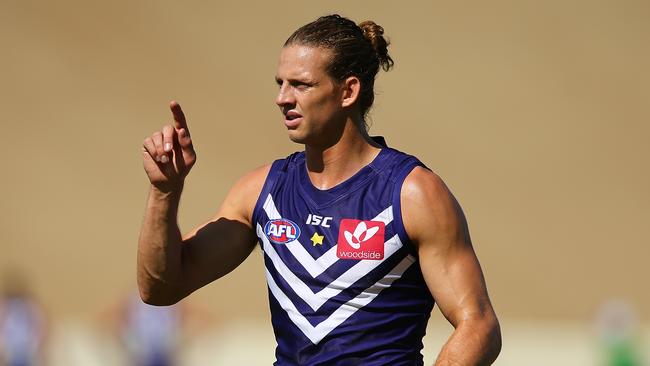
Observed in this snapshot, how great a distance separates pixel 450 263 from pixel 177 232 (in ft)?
3.52

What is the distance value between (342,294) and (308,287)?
14cm

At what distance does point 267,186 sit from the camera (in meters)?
4.89

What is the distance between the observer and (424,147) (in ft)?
97.8

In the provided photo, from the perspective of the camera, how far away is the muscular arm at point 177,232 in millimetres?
4672

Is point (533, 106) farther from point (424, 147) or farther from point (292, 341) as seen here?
point (292, 341)

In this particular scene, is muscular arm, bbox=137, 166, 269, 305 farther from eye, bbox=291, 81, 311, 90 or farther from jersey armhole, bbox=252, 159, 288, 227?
eye, bbox=291, 81, 311, 90

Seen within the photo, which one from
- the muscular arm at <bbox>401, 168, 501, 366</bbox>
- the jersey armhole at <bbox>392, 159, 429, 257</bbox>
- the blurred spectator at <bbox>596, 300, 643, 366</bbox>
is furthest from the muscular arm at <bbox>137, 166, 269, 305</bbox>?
the blurred spectator at <bbox>596, 300, 643, 366</bbox>

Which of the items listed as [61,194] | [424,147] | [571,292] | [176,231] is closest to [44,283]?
[61,194]

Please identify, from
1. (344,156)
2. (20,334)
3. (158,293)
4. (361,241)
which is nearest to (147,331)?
(20,334)

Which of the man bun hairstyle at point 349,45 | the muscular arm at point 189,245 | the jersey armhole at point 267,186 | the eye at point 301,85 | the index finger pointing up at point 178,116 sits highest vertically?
the man bun hairstyle at point 349,45

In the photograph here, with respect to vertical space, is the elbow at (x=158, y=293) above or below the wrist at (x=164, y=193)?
below

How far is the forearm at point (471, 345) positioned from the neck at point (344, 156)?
76 centimetres

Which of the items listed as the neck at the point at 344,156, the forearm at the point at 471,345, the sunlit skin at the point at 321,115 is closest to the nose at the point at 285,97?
the sunlit skin at the point at 321,115

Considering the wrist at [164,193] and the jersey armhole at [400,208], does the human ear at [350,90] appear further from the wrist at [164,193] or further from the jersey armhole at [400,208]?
the wrist at [164,193]
